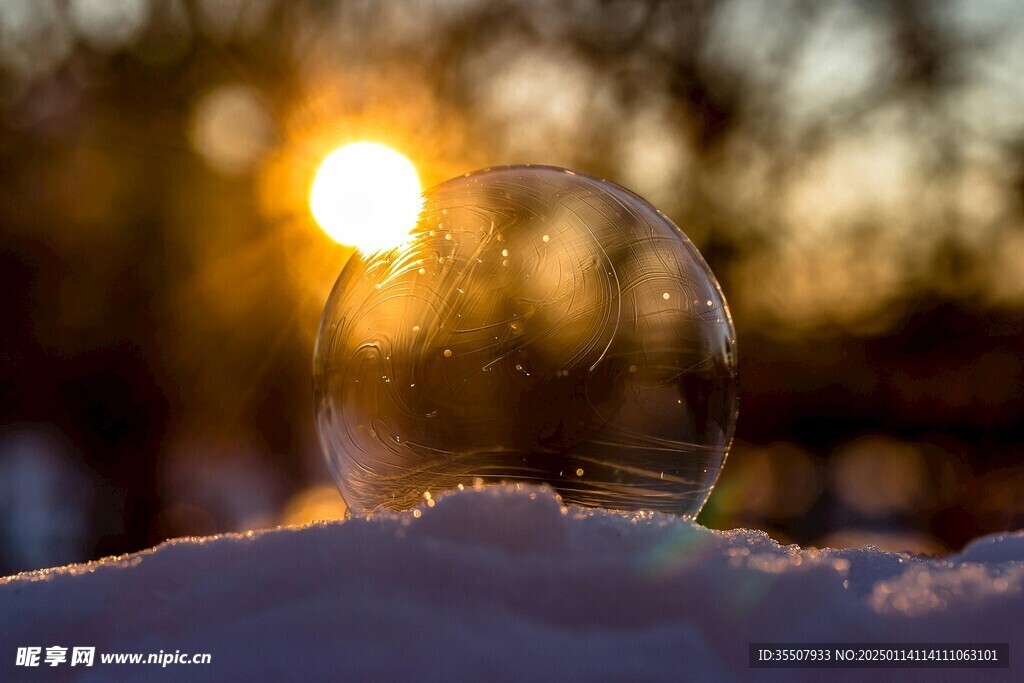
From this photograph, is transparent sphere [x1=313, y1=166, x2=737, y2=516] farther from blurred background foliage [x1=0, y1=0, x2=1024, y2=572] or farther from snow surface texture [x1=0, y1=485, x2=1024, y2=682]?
blurred background foliage [x1=0, y1=0, x2=1024, y2=572]

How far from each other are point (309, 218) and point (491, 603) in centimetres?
746

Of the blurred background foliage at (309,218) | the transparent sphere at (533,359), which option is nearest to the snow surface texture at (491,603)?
the transparent sphere at (533,359)

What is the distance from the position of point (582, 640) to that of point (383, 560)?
0.43 m

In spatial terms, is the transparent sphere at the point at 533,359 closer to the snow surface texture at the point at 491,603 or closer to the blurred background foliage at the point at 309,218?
the snow surface texture at the point at 491,603

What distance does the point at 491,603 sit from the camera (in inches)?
66.3

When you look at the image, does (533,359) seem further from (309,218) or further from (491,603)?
(309,218)

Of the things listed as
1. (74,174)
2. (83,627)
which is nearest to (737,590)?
(83,627)

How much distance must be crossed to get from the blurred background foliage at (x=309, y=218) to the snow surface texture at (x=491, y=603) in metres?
6.87

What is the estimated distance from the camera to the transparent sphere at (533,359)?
250cm

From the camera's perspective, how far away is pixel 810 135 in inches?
341

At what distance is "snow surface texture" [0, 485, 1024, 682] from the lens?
1588 mm

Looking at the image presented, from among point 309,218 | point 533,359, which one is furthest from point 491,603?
point 309,218

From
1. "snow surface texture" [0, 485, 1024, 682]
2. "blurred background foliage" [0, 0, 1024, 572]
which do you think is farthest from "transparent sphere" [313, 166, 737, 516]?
"blurred background foliage" [0, 0, 1024, 572]

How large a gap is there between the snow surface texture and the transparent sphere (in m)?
0.58
